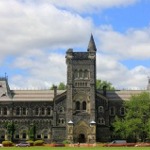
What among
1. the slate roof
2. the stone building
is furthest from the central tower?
the slate roof

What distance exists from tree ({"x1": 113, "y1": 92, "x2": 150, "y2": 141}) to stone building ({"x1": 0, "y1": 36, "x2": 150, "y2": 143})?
179 inches

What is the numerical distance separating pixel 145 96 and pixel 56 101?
56.5ft

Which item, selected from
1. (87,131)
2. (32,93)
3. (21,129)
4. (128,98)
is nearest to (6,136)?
(21,129)

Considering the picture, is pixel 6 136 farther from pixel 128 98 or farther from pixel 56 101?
pixel 128 98

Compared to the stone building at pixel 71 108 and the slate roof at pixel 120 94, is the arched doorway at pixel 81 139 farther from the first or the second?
the slate roof at pixel 120 94

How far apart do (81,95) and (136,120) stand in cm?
1193

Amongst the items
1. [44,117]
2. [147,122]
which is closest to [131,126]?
[147,122]

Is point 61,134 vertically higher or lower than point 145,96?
lower

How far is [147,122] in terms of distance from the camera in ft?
317

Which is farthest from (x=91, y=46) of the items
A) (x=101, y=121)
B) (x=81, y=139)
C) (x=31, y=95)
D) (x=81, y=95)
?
(x=81, y=139)

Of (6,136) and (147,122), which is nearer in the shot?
(147,122)

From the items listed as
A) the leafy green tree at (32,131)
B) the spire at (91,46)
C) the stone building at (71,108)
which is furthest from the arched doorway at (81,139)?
the spire at (91,46)

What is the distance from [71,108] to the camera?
98.4m

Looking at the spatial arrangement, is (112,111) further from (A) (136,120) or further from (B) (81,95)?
(A) (136,120)
